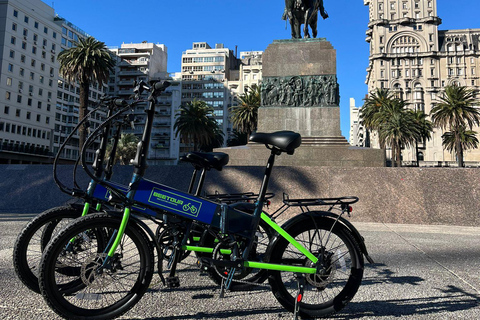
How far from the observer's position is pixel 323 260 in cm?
275

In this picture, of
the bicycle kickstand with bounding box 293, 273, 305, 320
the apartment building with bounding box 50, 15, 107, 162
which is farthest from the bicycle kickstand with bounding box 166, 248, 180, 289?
the apartment building with bounding box 50, 15, 107, 162

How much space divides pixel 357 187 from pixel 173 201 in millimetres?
7026

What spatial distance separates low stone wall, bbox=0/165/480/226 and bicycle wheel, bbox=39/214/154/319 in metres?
6.58

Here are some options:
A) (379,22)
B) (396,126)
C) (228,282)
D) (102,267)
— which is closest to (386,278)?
(228,282)

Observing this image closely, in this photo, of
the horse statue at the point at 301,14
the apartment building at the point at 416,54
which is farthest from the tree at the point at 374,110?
the horse statue at the point at 301,14

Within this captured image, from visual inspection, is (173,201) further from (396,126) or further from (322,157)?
(396,126)

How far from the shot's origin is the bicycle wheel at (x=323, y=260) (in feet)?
8.70

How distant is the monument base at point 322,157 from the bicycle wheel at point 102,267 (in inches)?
361

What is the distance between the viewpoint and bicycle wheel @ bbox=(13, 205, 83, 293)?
281cm

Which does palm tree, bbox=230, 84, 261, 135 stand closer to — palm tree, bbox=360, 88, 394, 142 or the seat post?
palm tree, bbox=360, 88, 394, 142

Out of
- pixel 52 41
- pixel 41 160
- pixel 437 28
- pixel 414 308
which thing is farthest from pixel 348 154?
pixel 437 28

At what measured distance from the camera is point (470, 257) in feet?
15.5

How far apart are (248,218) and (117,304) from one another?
1150 millimetres

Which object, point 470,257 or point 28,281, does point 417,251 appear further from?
point 28,281
